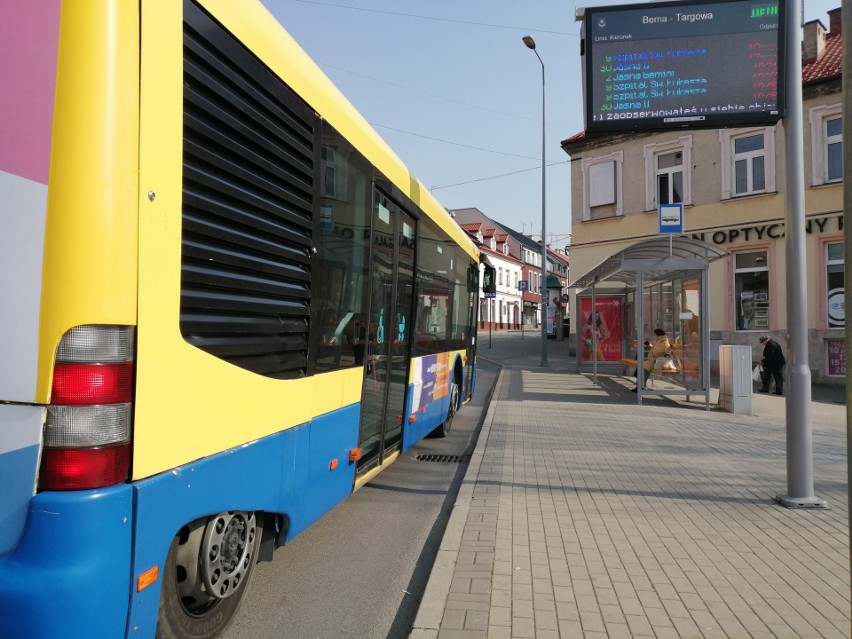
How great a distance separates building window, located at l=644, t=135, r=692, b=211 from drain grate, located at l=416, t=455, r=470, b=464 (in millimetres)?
16234

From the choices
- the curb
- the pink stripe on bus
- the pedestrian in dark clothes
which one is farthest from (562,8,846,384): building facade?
the pink stripe on bus

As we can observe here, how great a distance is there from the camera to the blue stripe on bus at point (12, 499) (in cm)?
197

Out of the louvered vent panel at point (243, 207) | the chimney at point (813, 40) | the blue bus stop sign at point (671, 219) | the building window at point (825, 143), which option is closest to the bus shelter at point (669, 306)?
the blue bus stop sign at point (671, 219)

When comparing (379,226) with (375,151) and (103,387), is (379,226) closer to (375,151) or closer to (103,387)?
(375,151)

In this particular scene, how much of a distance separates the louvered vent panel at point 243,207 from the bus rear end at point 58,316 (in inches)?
A: 15.7

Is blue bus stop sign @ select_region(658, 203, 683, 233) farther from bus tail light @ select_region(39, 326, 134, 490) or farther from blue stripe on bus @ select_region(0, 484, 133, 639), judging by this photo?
blue stripe on bus @ select_region(0, 484, 133, 639)

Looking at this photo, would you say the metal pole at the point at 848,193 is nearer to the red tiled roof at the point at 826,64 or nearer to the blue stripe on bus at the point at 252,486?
the blue stripe on bus at the point at 252,486

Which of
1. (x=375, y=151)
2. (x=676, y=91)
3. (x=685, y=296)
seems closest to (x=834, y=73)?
(x=685, y=296)

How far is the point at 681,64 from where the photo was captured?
677cm

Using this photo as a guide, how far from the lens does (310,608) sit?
138 inches

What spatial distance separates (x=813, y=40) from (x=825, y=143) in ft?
14.1

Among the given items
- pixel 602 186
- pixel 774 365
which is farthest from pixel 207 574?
pixel 602 186

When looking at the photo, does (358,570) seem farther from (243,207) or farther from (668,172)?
(668,172)

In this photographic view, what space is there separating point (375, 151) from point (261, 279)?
2.07 metres
